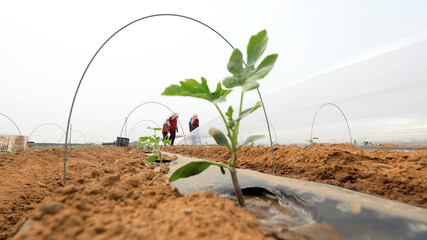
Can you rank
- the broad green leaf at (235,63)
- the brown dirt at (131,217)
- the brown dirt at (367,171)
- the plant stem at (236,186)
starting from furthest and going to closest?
the brown dirt at (367,171) < the broad green leaf at (235,63) < the plant stem at (236,186) < the brown dirt at (131,217)

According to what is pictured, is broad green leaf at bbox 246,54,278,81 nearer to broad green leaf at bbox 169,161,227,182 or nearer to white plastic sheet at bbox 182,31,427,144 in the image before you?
broad green leaf at bbox 169,161,227,182

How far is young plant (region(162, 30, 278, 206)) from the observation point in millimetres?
1044

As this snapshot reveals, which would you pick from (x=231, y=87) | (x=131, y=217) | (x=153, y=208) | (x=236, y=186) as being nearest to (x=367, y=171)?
(x=236, y=186)

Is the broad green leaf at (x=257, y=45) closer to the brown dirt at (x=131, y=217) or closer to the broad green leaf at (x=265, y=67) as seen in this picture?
the broad green leaf at (x=265, y=67)

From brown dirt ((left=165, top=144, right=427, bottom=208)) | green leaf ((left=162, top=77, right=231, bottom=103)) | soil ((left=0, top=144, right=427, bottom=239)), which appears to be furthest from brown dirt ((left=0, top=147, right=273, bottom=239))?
brown dirt ((left=165, top=144, right=427, bottom=208))

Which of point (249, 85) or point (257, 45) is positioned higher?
point (257, 45)

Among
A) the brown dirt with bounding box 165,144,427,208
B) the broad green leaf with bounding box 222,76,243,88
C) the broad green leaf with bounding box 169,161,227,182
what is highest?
the broad green leaf with bounding box 222,76,243,88

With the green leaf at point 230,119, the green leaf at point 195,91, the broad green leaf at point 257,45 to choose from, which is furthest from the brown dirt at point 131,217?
the broad green leaf at point 257,45

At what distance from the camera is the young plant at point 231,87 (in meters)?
1.04

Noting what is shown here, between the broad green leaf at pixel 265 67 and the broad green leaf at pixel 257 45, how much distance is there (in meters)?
0.06

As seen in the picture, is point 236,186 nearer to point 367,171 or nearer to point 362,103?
point 367,171

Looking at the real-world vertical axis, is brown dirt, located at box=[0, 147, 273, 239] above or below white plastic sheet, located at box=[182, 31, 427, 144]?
below

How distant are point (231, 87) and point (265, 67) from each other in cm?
26

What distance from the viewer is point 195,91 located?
112 cm
